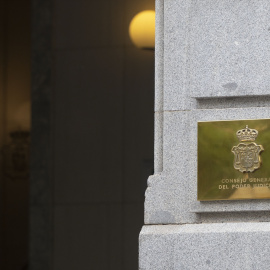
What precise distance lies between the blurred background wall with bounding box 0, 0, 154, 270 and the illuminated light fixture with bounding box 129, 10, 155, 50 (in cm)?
57

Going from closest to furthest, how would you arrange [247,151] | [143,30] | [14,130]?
[247,151], [143,30], [14,130]

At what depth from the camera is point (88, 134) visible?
57.7ft

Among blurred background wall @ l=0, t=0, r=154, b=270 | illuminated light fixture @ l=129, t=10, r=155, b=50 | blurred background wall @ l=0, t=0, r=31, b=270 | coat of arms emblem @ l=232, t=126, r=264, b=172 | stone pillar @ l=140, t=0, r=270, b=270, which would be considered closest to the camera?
stone pillar @ l=140, t=0, r=270, b=270

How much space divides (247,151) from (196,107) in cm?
69

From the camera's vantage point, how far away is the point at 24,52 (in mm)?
21031

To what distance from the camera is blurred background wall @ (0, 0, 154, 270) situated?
17297 millimetres

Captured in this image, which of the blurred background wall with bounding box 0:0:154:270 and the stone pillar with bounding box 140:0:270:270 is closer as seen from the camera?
the stone pillar with bounding box 140:0:270:270

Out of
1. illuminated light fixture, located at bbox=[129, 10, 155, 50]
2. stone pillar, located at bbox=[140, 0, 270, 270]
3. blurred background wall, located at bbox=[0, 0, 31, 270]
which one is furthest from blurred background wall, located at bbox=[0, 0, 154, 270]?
stone pillar, located at bbox=[140, 0, 270, 270]

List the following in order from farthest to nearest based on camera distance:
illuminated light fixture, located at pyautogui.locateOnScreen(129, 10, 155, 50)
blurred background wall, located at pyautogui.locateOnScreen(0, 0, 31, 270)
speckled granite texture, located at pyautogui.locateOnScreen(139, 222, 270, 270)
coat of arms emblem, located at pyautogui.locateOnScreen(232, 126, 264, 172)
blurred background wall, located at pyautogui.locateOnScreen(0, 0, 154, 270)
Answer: blurred background wall, located at pyautogui.locateOnScreen(0, 0, 31, 270)
blurred background wall, located at pyautogui.locateOnScreen(0, 0, 154, 270)
illuminated light fixture, located at pyautogui.locateOnScreen(129, 10, 155, 50)
coat of arms emblem, located at pyautogui.locateOnScreen(232, 126, 264, 172)
speckled granite texture, located at pyautogui.locateOnScreen(139, 222, 270, 270)

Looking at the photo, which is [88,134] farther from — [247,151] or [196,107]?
[247,151]

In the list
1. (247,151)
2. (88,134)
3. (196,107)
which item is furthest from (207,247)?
(88,134)

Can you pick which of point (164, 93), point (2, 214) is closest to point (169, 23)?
point (164, 93)

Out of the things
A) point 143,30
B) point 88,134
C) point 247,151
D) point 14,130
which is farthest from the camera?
point 14,130

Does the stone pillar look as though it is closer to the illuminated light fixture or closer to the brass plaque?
the brass plaque
